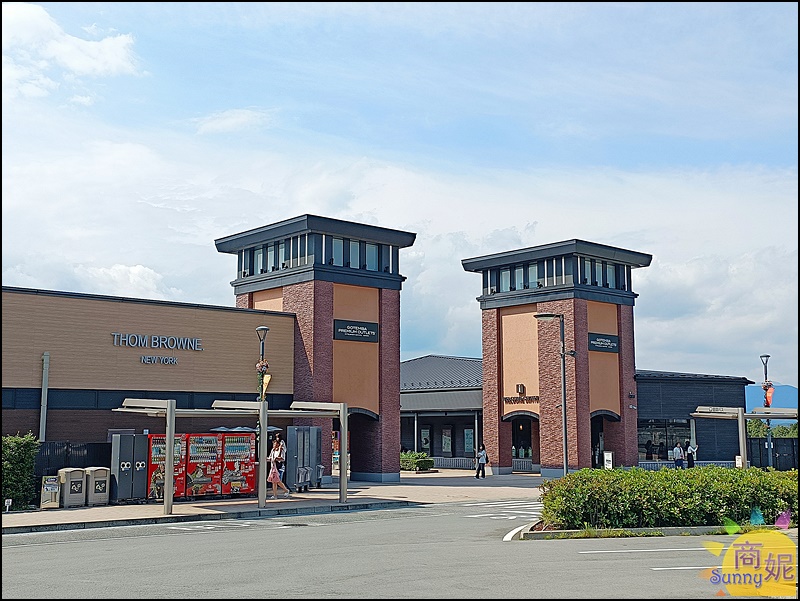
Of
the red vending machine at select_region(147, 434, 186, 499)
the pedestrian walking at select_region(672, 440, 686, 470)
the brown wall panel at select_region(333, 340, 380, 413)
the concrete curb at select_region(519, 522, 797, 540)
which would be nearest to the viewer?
the concrete curb at select_region(519, 522, 797, 540)

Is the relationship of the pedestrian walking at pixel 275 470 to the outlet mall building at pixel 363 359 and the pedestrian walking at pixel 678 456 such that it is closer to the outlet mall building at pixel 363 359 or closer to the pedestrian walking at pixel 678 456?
the outlet mall building at pixel 363 359

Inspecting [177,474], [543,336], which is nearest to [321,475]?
[177,474]

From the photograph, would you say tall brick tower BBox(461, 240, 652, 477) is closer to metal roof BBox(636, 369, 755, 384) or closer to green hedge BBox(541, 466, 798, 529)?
metal roof BBox(636, 369, 755, 384)

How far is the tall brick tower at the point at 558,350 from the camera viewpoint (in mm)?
41938

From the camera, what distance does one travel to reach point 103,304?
31.1 meters

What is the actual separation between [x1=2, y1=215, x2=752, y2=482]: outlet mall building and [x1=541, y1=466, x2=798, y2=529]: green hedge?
895 cm

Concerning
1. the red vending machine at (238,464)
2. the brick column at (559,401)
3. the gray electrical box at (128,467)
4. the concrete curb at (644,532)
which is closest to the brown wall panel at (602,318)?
the brick column at (559,401)

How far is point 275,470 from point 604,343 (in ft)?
68.3

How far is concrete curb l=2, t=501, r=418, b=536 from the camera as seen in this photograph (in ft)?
67.4

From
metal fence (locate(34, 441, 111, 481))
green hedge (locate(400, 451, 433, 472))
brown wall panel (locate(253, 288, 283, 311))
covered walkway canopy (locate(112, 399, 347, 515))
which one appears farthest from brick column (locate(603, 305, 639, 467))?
metal fence (locate(34, 441, 111, 481))

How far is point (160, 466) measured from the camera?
1059 inches

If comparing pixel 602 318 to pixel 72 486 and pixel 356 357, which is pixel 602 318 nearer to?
pixel 356 357

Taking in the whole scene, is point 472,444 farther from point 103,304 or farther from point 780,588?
point 780,588

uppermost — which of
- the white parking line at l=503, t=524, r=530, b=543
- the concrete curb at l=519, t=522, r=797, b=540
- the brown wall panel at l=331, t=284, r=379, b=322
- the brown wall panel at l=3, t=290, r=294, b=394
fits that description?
the brown wall panel at l=331, t=284, r=379, b=322
